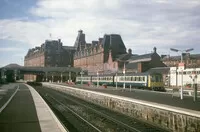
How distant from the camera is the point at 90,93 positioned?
132 ft

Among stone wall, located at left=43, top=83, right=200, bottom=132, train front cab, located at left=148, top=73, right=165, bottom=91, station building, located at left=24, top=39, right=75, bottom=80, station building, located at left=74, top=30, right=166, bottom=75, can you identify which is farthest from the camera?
station building, located at left=24, top=39, right=75, bottom=80

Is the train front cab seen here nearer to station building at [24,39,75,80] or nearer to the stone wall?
the stone wall

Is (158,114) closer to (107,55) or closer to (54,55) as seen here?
(107,55)

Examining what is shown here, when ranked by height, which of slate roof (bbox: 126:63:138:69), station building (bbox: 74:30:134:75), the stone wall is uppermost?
station building (bbox: 74:30:134:75)

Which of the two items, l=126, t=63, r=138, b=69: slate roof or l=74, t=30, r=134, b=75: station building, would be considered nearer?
l=126, t=63, r=138, b=69: slate roof

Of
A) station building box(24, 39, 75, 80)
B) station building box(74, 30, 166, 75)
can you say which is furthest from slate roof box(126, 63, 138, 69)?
station building box(24, 39, 75, 80)

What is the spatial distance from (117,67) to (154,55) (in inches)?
635

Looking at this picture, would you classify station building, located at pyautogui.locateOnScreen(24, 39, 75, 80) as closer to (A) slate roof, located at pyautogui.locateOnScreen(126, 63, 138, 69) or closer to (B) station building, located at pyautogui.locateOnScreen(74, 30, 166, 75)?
(B) station building, located at pyautogui.locateOnScreen(74, 30, 166, 75)

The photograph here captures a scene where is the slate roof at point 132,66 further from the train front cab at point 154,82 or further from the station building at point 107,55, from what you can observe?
the train front cab at point 154,82

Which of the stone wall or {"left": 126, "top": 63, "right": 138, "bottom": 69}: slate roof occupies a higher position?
{"left": 126, "top": 63, "right": 138, "bottom": 69}: slate roof

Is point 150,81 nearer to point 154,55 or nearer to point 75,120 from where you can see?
point 75,120

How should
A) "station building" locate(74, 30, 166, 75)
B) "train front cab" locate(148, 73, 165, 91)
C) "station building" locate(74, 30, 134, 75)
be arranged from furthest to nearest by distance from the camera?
"station building" locate(74, 30, 134, 75)
"station building" locate(74, 30, 166, 75)
"train front cab" locate(148, 73, 165, 91)

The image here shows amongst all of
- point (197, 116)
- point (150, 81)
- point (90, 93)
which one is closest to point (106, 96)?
point (90, 93)

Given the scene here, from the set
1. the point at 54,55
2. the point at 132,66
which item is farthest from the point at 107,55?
the point at 54,55
